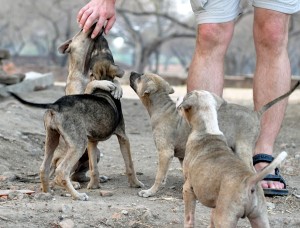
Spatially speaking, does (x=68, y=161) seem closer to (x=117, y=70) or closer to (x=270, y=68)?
(x=117, y=70)

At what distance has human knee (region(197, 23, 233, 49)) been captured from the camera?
5703 millimetres

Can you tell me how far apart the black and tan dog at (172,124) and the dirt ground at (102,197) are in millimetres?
301

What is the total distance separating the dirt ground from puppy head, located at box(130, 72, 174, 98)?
764mm

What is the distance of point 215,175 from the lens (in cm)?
405

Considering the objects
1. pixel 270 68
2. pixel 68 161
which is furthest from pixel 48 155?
pixel 270 68

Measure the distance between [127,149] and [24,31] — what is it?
186ft

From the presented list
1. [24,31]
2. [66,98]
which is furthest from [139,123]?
[24,31]

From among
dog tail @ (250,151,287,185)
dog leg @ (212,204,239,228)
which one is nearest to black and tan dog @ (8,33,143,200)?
dog leg @ (212,204,239,228)

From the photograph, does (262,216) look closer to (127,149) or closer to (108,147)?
(127,149)

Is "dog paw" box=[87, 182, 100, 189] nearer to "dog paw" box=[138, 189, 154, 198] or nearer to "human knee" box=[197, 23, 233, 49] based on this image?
"dog paw" box=[138, 189, 154, 198]

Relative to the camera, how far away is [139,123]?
1084 centimetres

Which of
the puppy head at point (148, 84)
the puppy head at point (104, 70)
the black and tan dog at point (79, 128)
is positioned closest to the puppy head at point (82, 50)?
the puppy head at point (104, 70)

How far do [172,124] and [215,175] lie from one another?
4.79 feet

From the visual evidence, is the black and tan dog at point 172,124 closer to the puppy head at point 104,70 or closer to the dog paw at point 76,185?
the puppy head at point 104,70
